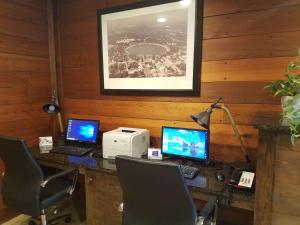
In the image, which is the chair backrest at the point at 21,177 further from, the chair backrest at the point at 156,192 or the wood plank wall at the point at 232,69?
the wood plank wall at the point at 232,69

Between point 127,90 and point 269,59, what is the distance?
135 cm

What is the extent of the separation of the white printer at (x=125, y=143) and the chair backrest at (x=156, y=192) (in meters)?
0.63

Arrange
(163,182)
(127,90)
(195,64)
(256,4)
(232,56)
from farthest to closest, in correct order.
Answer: (127,90)
(195,64)
(232,56)
(256,4)
(163,182)

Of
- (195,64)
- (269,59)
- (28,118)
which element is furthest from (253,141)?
(28,118)

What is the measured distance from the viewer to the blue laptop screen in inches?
78.3

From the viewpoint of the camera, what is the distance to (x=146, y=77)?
236 centimetres

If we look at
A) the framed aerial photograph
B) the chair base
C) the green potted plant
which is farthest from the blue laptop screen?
the chair base

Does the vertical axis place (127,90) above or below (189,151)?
above

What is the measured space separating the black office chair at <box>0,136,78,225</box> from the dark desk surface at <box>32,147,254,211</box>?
162 mm

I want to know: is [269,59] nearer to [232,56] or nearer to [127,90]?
[232,56]

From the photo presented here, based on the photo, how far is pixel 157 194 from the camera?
135 centimetres

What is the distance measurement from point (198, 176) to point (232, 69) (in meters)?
0.93

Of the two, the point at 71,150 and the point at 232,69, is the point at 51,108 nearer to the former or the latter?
the point at 71,150

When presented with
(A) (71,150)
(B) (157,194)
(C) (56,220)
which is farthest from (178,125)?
(C) (56,220)
